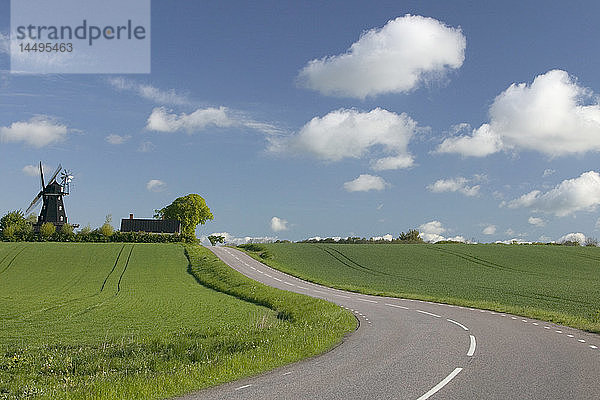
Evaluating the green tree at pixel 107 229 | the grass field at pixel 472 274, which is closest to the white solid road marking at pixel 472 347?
the grass field at pixel 472 274

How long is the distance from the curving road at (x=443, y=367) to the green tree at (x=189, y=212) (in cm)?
10660

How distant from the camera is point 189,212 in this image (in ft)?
407

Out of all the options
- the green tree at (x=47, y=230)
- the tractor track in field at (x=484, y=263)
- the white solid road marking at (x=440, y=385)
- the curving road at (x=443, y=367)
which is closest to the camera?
the white solid road marking at (x=440, y=385)

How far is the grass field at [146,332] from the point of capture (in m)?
11.3

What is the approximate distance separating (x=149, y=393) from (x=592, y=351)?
453 inches

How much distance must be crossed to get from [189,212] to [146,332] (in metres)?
105

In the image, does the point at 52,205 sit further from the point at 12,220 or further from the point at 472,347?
the point at 472,347

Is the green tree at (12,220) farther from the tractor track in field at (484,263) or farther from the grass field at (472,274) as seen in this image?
the tractor track in field at (484,263)

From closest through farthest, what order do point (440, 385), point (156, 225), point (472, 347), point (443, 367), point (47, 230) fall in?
point (440, 385) → point (443, 367) → point (472, 347) → point (47, 230) → point (156, 225)

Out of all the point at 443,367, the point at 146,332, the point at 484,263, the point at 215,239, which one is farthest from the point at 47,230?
the point at 443,367

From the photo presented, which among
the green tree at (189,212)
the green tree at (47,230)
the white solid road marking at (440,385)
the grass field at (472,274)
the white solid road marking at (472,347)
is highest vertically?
the green tree at (189,212)

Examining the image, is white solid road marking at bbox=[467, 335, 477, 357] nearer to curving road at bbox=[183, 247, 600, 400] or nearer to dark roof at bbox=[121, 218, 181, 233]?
curving road at bbox=[183, 247, 600, 400]

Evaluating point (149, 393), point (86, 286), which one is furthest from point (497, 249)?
point (149, 393)

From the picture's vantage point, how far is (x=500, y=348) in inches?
577
